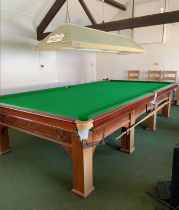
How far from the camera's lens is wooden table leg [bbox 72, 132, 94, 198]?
1.66m

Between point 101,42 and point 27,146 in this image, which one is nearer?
point 101,42

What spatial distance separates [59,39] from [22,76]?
2.58 meters

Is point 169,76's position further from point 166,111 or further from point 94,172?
point 94,172

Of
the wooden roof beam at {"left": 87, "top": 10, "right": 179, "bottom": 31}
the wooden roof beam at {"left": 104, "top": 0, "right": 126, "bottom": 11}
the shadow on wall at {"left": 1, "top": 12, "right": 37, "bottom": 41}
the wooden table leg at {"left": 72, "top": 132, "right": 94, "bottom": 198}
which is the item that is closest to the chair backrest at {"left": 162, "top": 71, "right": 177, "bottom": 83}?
→ the wooden roof beam at {"left": 87, "top": 10, "right": 179, "bottom": 31}

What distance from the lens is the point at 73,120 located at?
1438 mm

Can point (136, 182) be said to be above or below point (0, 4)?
below

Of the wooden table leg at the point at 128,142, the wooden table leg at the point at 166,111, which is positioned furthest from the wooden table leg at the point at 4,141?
the wooden table leg at the point at 166,111

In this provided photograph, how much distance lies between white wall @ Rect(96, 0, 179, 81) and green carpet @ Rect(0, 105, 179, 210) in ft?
10.7

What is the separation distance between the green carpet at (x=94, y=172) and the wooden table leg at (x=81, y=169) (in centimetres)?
7

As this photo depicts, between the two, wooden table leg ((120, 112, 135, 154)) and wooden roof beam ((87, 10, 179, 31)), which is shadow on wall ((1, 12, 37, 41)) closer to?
wooden roof beam ((87, 10, 179, 31))

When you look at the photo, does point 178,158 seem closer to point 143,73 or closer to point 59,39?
point 59,39

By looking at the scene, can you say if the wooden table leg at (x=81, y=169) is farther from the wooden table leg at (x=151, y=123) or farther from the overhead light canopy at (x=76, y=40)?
the wooden table leg at (x=151, y=123)

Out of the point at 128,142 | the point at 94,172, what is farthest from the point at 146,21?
the point at 94,172

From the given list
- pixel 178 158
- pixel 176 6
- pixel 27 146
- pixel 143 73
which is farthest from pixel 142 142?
pixel 176 6
